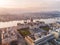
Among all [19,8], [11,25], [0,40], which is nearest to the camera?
[0,40]

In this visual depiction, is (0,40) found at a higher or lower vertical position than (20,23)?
lower

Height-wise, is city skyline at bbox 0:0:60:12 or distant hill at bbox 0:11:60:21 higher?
city skyline at bbox 0:0:60:12

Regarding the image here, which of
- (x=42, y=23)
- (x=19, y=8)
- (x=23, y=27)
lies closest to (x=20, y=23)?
(x=23, y=27)

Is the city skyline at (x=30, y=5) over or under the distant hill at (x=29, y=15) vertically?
over

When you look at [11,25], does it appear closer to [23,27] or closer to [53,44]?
[23,27]

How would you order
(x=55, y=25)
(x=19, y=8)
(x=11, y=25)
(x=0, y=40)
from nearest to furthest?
(x=0, y=40) < (x=11, y=25) < (x=19, y=8) < (x=55, y=25)

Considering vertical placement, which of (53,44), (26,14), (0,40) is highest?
(26,14)

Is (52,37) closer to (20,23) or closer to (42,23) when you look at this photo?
(42,23)

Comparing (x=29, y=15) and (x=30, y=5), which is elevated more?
(x=30, y=5)

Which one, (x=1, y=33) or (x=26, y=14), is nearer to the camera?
(x=1, y=33)

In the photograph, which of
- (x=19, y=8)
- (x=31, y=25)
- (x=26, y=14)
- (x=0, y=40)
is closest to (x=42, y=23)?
(x=31, y=25)
